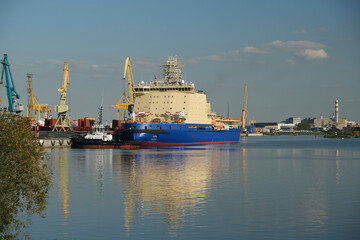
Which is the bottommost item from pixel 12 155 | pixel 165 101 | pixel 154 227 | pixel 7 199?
pixel 154 227

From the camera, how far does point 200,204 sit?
31.2 meters

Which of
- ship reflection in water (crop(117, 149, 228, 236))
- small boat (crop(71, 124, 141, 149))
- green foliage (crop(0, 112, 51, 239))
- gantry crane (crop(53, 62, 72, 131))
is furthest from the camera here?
gantry crane (crop(53, 62, 72, 131))

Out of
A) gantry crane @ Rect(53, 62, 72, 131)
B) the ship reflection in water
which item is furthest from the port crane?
the ship reflection in water

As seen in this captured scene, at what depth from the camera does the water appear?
79.1ft

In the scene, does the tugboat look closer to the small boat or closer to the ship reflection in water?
the small boat

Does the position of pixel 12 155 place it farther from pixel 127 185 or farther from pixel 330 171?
pixel 330 171

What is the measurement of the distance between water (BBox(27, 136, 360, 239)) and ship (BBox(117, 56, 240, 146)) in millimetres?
43180

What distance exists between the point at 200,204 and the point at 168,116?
68.3 m

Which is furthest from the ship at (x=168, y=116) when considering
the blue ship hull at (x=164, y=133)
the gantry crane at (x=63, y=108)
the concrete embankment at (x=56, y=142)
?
the gantry crane at (x=63, y=108)

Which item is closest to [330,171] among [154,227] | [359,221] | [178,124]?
[359,221]

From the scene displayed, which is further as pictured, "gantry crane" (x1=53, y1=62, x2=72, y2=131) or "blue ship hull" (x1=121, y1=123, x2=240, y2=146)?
"gantry crane" (x1=53, y1=62, x2=72, y2=131)

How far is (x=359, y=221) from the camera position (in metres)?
26.2

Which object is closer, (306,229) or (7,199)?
(7,199)

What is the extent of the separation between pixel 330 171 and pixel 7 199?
130ft
